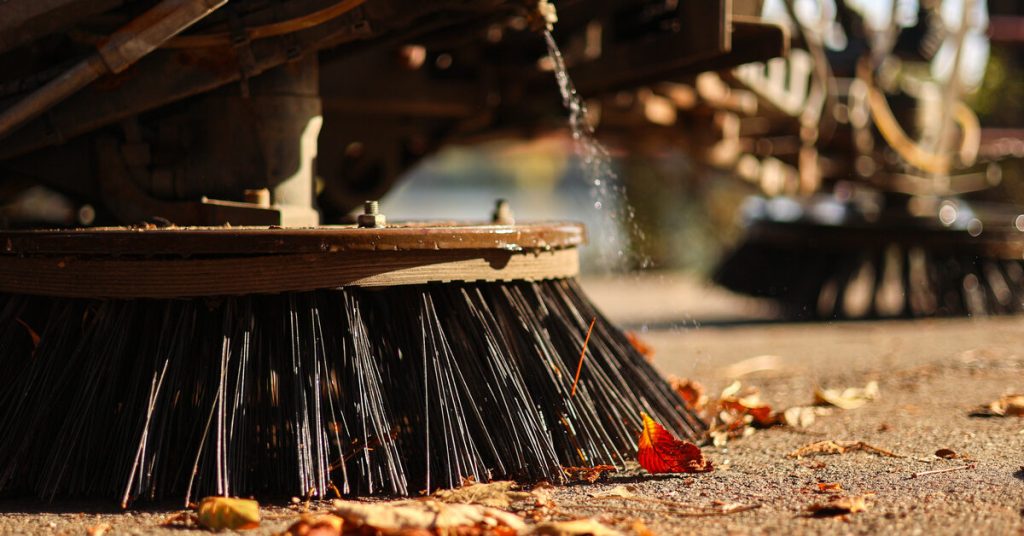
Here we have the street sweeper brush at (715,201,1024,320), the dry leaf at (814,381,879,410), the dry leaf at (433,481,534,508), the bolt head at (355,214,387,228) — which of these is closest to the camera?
the dry leaf at (433,481,534,508)

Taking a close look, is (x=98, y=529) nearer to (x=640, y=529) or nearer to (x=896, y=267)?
(x=640, y=529)

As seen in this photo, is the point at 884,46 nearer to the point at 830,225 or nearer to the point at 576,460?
the point at 830,225

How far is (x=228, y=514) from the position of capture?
1.45 metres

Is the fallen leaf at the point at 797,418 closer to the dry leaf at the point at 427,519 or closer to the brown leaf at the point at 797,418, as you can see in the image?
the brown leaf at the point at 797,418

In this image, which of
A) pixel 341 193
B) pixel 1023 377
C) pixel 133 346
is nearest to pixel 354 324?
pixel 133 346

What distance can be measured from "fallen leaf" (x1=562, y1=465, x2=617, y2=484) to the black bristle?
0.8 inches

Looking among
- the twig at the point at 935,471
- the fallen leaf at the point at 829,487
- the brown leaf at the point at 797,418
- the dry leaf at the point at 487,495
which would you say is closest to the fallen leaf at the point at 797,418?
the brown leaf at the point at 797,418

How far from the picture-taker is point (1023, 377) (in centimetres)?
298

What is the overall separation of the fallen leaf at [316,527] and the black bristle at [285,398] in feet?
0.75

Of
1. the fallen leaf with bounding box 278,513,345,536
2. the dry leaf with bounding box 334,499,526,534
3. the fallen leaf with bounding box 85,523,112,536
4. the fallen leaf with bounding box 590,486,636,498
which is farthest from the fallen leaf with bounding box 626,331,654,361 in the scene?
the fallen leaf with bounding box 85,523,112,536

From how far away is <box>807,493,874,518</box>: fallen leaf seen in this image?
57.5 inches

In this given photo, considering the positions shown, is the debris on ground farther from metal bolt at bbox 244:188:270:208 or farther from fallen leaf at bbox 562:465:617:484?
metal bolt at bbox 244:188:270:208

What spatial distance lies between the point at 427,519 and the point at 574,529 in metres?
0.19

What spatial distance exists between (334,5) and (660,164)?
792 centimetres
